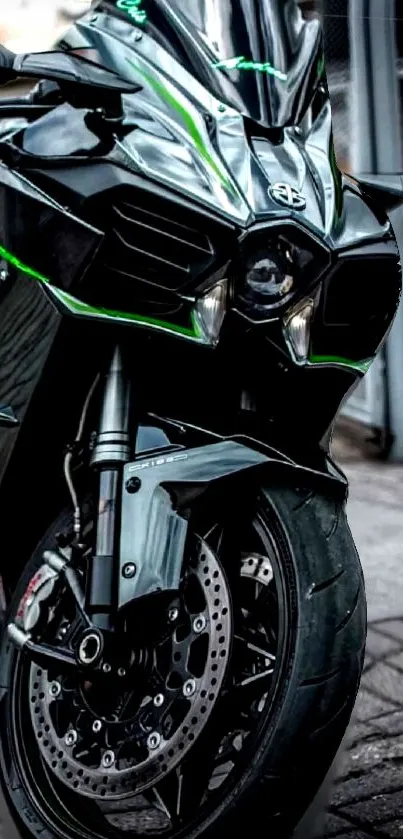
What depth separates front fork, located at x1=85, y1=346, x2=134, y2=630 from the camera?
259 cm

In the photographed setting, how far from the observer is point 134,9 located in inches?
113

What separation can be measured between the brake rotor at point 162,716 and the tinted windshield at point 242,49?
84 centimetres

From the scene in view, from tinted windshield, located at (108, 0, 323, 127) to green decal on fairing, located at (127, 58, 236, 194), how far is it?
0.26 feet

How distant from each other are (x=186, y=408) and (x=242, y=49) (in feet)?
2.29

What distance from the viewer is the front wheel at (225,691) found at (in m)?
2.41

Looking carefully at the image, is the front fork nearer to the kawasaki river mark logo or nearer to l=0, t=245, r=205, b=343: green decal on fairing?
l=0, t=245, r=205, b=343: green decal on fairing

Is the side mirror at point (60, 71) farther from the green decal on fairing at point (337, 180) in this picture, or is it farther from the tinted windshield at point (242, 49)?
the green decal on fairing at point (337, 180)

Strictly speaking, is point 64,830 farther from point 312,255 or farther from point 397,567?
point 397,567

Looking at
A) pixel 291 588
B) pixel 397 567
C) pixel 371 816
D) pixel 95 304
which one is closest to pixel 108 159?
pixel 95 304

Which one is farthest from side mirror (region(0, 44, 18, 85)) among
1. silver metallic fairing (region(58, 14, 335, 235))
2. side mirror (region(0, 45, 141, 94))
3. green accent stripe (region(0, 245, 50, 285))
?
green accent stripe (region(0, 245, 50, 285))

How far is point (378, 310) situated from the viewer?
8.97 feet

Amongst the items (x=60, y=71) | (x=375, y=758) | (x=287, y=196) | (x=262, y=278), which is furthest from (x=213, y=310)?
(x=375, y=758)

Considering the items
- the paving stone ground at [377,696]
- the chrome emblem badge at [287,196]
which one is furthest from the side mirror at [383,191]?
the paving stone ground at [377,696]

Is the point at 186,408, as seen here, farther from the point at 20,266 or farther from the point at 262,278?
the point at 20,266
